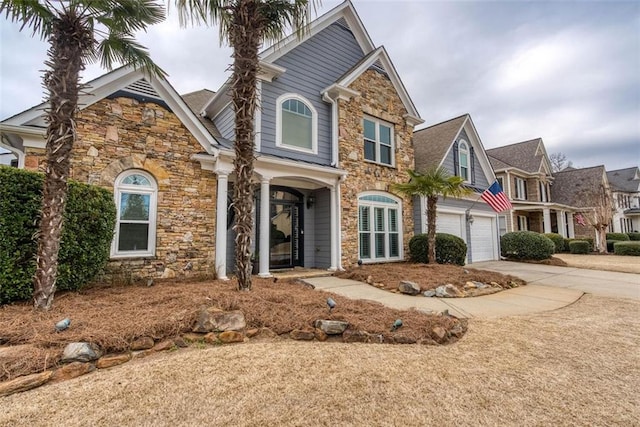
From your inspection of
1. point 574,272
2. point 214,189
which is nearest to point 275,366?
point 214,189

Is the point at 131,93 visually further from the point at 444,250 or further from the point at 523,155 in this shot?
the point at 523,155

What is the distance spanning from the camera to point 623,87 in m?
14.2

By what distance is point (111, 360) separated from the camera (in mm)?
3010

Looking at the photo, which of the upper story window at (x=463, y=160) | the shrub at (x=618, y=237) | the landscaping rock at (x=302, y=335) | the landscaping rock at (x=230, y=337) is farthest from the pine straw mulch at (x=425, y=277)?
the shrub at (x=618, y=237)

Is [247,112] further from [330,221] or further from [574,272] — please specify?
[574,272]

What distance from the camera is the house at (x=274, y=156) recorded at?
6746mm

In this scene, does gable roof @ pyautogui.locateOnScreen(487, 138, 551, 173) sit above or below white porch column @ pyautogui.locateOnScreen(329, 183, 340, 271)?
above

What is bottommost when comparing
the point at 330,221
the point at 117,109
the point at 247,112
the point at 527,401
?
the point at 527,401

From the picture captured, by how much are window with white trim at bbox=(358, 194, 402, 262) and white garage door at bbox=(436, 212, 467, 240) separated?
7.80 ft

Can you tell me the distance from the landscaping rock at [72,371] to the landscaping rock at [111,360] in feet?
0.21

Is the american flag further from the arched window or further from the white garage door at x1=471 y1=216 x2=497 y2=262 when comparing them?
the arched window

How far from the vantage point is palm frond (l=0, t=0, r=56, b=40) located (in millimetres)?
4348

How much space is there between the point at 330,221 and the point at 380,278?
2.79 meters

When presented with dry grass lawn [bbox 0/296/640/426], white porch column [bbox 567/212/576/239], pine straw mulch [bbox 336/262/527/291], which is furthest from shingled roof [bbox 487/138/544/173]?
dry grass lawn [bbox 0/296/640/426]
